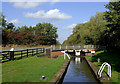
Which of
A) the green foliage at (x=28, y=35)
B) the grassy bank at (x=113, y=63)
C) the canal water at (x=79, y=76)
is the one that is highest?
the green foliage at (x=28, y=35)

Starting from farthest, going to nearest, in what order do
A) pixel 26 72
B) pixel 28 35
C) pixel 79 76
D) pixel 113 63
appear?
pixel 28 35
pixel 113 63
pixel 79 76
pixel 26 72

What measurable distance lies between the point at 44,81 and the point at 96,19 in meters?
48.8

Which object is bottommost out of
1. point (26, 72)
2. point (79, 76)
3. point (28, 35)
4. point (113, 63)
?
point (79, 76)

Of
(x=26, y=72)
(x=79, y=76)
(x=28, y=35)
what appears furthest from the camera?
(x=28, y=35)

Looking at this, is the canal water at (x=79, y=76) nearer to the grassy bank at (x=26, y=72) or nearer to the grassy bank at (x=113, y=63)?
the grassy bank at (x=26, y=72)

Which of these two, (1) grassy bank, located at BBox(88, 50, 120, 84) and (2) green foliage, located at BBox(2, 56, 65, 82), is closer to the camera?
(2) green foliage, located at BBox(2, 56, 65, 82)

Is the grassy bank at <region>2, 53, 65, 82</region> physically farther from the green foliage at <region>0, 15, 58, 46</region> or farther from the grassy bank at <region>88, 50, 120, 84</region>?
the green foliage at <region>0, 15, 58, 46</region>

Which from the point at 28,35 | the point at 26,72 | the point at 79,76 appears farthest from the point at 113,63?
the point at 28,35

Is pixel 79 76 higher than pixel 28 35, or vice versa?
pixel 28 35

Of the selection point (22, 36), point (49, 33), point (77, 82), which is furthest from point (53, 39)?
point (77, 82)

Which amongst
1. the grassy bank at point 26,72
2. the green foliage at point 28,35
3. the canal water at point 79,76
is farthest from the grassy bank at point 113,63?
the green foliage at point 28,35

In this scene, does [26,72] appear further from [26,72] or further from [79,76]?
[79,76]

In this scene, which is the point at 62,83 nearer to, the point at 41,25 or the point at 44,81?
the point at 44,81

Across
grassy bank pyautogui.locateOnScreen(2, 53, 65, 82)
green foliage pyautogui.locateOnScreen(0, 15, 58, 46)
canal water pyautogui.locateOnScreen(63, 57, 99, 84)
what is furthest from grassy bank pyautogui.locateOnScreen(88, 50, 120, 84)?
green foliage pyautogui.locateOnScreen(0, 15, 58, 46)
